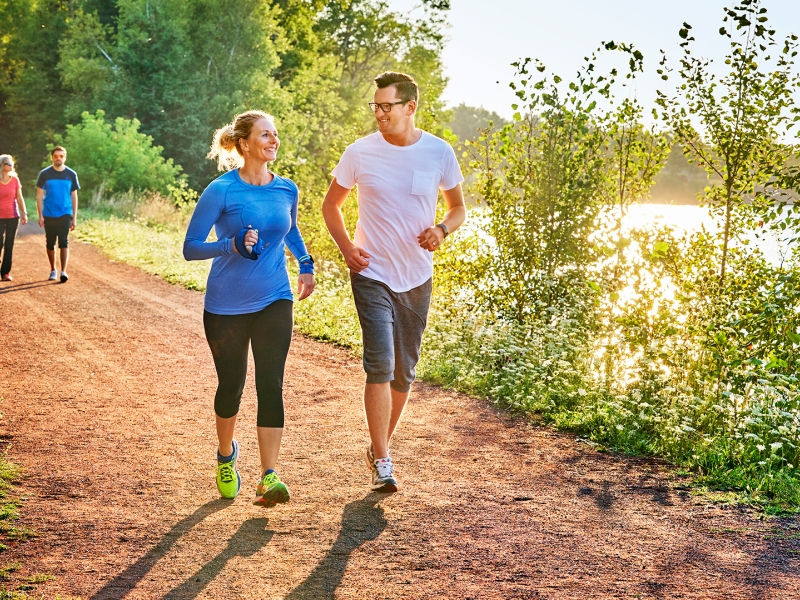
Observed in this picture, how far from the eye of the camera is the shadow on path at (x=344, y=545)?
4.19 metres

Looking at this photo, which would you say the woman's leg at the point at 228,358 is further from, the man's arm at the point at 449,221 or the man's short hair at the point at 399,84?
the man's short hair at the point at 399,84

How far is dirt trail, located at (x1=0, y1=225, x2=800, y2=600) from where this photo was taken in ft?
14.3

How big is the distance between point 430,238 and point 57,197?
444 inches

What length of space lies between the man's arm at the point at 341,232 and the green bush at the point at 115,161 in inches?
1263

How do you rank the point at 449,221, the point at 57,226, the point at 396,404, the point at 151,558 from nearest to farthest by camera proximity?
the point at 151,558
the point at 449,221
the point at 396,404
the point at 57,226

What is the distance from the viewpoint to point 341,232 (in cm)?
546

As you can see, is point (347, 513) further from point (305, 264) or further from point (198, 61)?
point (198, 61)

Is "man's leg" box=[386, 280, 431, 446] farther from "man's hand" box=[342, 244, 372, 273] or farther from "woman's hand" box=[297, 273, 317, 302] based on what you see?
"woman's hand" box=[297, 273, 317, 302]

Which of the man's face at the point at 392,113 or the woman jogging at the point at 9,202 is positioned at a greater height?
the man's face at the point at 392,113

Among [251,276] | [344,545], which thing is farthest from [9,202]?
[344,545]

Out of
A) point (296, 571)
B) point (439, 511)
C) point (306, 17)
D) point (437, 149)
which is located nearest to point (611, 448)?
point (439, 511)

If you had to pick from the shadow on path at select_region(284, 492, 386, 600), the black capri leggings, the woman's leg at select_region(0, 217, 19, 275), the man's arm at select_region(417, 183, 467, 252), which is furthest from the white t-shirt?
the woman's leg at select_region(0, 217, 19, 275)

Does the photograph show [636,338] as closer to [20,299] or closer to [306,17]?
[20,299]

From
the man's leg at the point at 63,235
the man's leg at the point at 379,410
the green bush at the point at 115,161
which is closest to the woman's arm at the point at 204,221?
the man's leg at the point at 379,410
